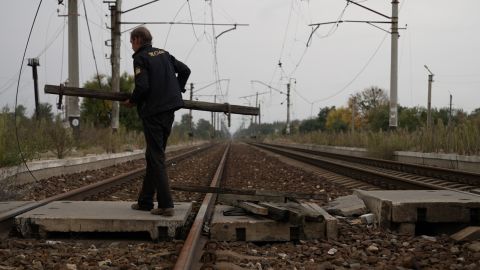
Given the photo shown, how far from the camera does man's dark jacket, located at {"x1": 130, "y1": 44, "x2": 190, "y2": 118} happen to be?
17.2 feet

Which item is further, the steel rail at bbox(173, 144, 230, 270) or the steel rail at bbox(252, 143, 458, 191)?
the steel rail at bbox(252, 143, 458, 191)

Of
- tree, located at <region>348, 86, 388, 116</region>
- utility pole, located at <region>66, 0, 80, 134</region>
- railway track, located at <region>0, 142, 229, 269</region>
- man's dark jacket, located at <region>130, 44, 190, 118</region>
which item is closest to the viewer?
railway track, located at <region>0, 142, 229, 269</region>

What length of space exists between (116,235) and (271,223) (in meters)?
1.50

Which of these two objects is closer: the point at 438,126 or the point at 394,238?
the point at 394,238

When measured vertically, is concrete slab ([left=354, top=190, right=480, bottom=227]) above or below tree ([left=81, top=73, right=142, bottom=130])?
below

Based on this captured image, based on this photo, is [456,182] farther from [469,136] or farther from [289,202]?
[289,202]

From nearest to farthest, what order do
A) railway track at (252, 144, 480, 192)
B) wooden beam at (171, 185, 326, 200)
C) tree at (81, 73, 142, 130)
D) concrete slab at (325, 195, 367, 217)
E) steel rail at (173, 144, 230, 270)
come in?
steel rail at (173, 144, 230, 270), wooden beam at (171, 185, 326, 200), concrete slab at (325, 195, 367, 217), railway track at (252, 144, 480, 192), tree at (81, 73, 142, 130)

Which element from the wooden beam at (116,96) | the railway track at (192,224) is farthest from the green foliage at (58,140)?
the wooden beam at (116,96)

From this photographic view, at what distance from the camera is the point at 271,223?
4.99 meters

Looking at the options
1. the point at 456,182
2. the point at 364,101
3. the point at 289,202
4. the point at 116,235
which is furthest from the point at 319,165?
the point at 364,101

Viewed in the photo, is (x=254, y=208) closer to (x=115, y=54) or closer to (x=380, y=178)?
(x=380, y=178)

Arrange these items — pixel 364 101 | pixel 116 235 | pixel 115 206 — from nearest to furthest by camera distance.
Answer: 1. pixel 116 235
2. pixel 115 206
3. pixel 364 101

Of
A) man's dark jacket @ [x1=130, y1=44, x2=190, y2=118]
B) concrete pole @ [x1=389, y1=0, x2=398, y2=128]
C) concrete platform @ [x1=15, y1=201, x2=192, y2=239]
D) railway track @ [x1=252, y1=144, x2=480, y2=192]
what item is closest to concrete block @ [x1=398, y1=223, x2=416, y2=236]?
concrete platform @ [x1=15, y1=201, x2=192, y2=239]

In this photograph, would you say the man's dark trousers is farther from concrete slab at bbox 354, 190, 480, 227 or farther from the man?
concrete slab at bbox 354, 190, 480, 227
